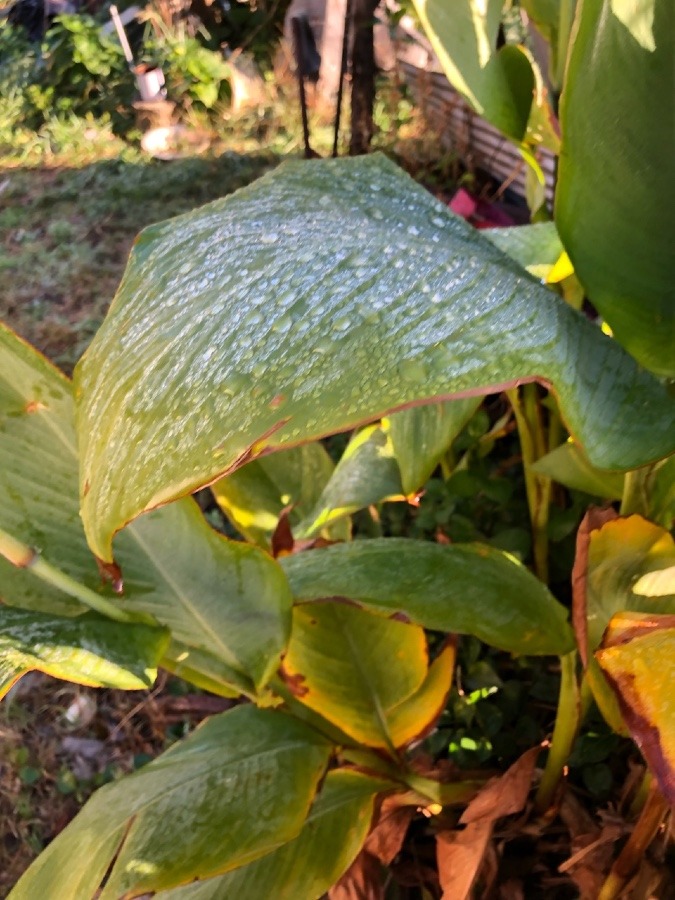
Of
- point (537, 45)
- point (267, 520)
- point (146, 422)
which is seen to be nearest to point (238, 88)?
point (537, 45)

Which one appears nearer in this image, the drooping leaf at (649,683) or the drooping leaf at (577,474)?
the drooping leaf at (649,683)

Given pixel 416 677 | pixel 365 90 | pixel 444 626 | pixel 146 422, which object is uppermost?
pixel 146 422

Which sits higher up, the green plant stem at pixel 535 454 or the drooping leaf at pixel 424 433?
the drooping leaf at pixel 424 433

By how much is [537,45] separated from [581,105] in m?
0.63

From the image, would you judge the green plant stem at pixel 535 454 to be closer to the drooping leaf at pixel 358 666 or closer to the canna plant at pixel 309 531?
the canna plant at pixel 309 531

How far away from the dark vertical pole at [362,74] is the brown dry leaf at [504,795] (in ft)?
4.49

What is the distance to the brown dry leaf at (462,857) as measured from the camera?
623mm

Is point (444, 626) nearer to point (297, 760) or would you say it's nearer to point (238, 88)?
point (297, 760)

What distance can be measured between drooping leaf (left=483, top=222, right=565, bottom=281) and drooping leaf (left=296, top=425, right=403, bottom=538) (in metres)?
0.22

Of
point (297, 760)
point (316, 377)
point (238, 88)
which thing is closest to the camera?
point (316, 377)

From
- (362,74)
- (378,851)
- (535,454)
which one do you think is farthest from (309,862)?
(362,74)

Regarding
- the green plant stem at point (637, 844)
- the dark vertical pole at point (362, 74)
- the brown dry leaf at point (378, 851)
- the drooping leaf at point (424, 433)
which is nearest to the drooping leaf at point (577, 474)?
the drooping leaf at point (424, 433)

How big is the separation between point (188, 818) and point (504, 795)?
264 millimetres

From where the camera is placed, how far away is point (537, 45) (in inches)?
34.9
